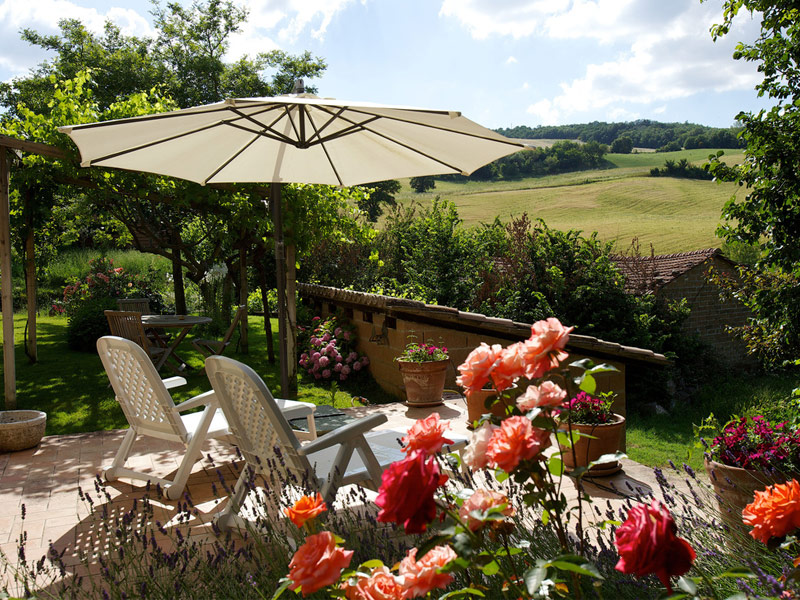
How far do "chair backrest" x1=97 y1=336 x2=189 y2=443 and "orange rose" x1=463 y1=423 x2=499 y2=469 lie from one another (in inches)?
116

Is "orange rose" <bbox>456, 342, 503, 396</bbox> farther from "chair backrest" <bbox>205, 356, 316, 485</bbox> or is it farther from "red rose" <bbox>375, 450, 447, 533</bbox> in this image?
"chair backrest" <bbox>205, 356, 316, 485</bbox>

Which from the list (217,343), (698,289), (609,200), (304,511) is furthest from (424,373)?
(609,200)

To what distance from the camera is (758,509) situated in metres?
1.43

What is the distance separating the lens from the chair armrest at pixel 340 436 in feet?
9.40

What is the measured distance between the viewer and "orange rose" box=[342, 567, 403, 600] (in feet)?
4.06

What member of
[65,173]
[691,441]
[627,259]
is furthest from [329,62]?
[691,441]

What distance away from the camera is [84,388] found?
7.59 metres

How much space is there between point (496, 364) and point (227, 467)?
3799mm

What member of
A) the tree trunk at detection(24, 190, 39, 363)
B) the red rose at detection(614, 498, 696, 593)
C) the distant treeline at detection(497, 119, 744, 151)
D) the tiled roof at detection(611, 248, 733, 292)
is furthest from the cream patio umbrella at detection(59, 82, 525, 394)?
the distant treeline at detection(497, 119, 744, 151)

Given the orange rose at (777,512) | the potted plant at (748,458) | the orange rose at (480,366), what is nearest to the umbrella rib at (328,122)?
the potted plant at (748,458)

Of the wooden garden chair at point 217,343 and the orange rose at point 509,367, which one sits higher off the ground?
the orange rose at point 509,367

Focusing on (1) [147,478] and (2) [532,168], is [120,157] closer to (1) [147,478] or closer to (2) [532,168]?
(1) [147,478]

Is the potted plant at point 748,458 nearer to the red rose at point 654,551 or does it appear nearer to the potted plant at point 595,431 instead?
the potted plant at point 595,431

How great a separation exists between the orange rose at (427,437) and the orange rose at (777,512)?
76 cm
